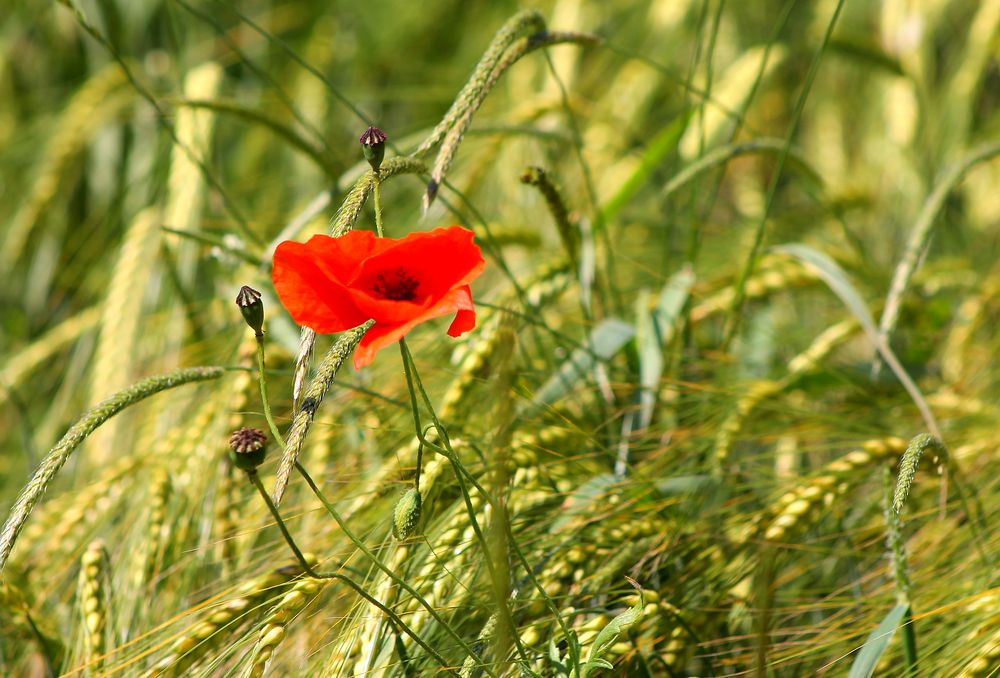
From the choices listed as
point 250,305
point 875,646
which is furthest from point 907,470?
point 250,305

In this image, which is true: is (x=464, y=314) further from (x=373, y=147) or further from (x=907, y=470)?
(x=907, y=470)

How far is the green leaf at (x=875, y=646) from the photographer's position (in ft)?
1.82

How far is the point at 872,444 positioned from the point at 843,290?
6.7 inches

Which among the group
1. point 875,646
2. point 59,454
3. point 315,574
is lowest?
point 875,646

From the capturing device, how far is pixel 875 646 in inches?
22.6

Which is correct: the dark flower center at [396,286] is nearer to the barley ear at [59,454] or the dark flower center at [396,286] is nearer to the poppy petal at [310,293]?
the poppy petal at [310,293]

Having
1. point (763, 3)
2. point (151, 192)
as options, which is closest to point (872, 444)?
point (151, 192)

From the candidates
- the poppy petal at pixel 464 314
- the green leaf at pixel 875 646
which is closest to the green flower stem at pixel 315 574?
the poppy petal at pixel 464 314

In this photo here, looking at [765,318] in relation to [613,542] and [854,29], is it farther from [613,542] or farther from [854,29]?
[854,29]

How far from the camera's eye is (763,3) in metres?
1.78

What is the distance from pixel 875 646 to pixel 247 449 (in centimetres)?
41

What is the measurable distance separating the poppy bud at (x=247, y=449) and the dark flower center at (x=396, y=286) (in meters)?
0.11

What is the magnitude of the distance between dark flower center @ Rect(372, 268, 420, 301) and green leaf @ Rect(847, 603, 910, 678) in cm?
36

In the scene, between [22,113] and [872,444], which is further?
[22,113]
